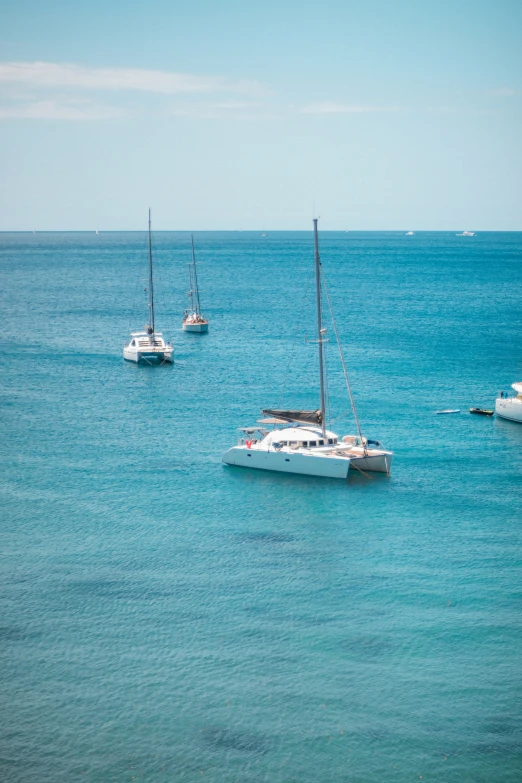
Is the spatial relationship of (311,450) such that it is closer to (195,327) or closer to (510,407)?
(510,407)

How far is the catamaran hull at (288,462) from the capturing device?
208 feet

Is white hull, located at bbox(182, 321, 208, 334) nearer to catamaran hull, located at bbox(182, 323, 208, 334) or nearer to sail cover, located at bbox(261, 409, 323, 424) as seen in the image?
catamaran hull, located at bbox(182, 323, 208, 334)

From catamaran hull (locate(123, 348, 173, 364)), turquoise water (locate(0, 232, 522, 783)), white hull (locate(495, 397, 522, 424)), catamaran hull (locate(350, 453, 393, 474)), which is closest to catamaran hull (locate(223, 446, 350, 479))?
turquoise water (locate(0, 232, 522, 783))

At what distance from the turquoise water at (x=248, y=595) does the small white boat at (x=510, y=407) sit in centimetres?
173

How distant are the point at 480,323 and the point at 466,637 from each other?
10541cm

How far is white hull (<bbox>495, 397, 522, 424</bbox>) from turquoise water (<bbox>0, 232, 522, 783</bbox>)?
171 cm

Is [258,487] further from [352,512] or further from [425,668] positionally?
[425,668]

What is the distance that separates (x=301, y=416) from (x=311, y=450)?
384cm

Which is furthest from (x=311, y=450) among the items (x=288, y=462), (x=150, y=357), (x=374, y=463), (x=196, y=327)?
(x=196, y=327)

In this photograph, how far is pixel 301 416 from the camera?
67.8 meters

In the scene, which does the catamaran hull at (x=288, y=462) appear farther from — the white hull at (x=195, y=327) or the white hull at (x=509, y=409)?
the white hull at (x=195, y=327)

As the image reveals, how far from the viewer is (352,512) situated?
5775cm

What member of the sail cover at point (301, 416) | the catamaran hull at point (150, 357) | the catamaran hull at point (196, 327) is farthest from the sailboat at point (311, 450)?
the catamaran hull at point (196, 327)

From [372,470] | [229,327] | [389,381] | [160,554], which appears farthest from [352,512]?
[229,327]
